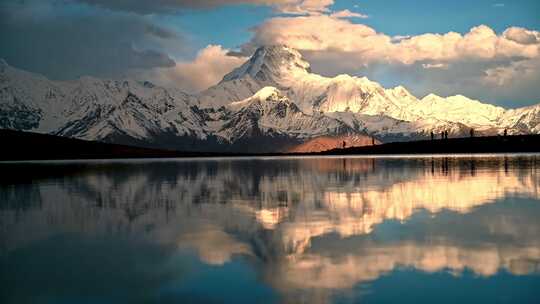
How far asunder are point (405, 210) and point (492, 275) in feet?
62.2

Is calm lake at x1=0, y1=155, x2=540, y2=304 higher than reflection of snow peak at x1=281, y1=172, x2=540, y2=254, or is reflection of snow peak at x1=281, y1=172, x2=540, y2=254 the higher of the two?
calm lake at x1=0, y1=155, x2=540, y2=304

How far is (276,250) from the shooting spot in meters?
28.2

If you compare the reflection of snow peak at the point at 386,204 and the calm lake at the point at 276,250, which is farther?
the reflection of snow peak at the point at 386,204

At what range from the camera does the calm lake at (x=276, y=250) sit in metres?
21.0

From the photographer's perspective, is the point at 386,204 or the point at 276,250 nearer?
the point at 276,250

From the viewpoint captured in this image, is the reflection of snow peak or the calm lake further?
the reflection of snow peak

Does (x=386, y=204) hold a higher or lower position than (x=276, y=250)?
lower

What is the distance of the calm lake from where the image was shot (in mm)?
20953

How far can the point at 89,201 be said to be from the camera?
51688mm

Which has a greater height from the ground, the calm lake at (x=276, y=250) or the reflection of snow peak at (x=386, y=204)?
the calm lake at (x=276, y=250)

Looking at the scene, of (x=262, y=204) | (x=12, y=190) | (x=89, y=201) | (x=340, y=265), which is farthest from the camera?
(x=12, y=190)

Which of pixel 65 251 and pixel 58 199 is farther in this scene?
pixel 58 199

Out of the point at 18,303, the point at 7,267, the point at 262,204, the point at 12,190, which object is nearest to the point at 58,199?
the point at 12,190

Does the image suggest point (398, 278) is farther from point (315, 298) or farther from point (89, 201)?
point (89, 201)
